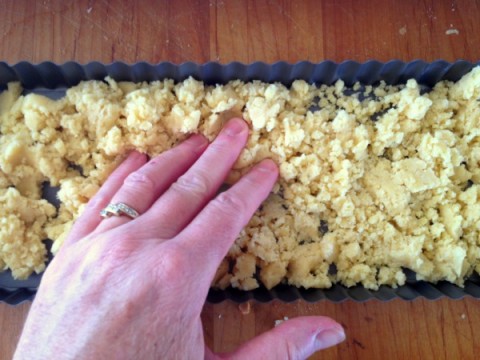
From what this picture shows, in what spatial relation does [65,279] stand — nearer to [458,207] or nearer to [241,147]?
[241,147]

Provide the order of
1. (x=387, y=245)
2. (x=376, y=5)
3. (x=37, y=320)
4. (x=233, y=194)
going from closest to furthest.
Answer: (x=37, y=320)
(x=233, y=194)
(x=387, y=245)
(x=376, y=5)

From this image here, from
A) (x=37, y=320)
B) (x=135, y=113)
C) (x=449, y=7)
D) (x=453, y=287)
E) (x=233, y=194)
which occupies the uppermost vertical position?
(x=449, y=7)

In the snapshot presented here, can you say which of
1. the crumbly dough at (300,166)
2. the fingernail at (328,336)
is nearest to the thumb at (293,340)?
the fingernail at (328,336)


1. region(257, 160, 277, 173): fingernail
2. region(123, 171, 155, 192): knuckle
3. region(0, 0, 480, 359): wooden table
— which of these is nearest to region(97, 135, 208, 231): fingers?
region(123, 171, 155, 192): knuckle

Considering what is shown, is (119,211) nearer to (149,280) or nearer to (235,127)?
(149,280)

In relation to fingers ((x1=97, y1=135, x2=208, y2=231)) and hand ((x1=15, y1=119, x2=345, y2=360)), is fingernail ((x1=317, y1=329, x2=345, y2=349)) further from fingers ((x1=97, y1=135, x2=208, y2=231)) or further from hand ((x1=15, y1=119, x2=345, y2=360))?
fingers ((x1=97, y1=135, x2=208, y2=231))

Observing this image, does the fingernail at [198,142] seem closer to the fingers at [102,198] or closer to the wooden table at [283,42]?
the fingers at [102,198]

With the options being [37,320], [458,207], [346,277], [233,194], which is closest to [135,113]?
[233,194]
